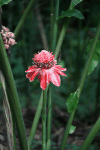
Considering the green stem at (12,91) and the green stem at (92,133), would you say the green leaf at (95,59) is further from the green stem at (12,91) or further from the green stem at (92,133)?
the green stem at (12,91)

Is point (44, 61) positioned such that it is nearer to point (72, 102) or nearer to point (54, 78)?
point (54, 78)

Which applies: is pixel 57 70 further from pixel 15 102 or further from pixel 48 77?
pixel 15 102

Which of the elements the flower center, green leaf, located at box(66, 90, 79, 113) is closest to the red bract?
the flower center

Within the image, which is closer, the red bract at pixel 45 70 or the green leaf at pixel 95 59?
the red bract at pixel 45 70

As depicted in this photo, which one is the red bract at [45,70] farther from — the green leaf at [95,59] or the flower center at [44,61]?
the green leaf at [95,59]

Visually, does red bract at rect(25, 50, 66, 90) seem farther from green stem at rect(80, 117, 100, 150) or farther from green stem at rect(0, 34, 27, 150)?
green stem at rect(80, 117, 100, 150)

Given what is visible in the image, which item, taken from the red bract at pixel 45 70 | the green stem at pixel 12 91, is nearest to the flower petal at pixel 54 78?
the red bract at pixel 45 70

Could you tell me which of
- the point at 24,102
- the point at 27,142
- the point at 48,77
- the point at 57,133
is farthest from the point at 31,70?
the point at 24,102

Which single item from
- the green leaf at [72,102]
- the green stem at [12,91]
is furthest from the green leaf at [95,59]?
the green stem at [12,91]

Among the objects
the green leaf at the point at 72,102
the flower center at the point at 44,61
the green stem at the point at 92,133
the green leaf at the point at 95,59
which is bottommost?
the green stem at the point at 92,133

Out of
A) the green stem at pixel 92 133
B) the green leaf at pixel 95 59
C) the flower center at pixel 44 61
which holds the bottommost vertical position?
the green stem at pixel 92 133

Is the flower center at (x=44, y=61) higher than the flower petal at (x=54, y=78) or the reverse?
higher
